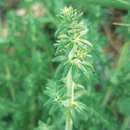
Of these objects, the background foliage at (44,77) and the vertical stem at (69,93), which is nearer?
the vertical stem at (69,93)

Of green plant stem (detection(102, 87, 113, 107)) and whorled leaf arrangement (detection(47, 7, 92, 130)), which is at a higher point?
whorled leaf arrangement (detection(47, 7, 92, 130))

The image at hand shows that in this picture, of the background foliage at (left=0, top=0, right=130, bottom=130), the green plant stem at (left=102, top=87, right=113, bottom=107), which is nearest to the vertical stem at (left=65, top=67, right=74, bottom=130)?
the background foliage at (left=0, top=0, right=130, bottom=130)

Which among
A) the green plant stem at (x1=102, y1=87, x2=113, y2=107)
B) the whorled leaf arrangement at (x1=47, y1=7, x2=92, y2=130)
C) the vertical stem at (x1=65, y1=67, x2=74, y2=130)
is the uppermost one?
the whorled leaf arrangement at (x1=47, y1=7, x2=92, y2=130)

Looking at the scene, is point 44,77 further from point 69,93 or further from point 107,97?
point 69,93

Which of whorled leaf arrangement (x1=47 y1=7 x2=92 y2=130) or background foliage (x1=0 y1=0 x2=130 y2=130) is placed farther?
background foliage (x1=0 y1=0 x2=130 y2=130)

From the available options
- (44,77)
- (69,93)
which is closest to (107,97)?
(44,77)

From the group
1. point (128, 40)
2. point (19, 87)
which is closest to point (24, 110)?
point (19, 87)

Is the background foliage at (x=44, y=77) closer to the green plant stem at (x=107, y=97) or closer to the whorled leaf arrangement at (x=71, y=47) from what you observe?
the green plant stem at (x=107, y=97)

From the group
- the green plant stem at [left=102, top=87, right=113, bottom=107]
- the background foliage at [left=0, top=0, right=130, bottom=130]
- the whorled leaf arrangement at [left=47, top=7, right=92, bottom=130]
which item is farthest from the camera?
the green plant stem at [left=102, top=87, right=113, bottom=107]

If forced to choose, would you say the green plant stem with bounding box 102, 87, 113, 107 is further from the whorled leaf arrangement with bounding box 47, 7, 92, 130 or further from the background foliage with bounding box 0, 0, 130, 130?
the whorled leaf arrangement with bounding box 47, 7, 92, 130

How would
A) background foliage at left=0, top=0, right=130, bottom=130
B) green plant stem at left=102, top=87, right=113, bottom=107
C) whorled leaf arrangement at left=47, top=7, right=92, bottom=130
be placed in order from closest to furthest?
whorled leaf arrangement at left=47, top=7, right=92, bottom=130
background foliage at left=0, top=0, right=130, bottom=130
green plant stem at left=102, top=87, right=113, bottom=107

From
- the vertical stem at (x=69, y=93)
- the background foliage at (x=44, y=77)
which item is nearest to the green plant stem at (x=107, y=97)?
the background foliage at (x=44, y=77)

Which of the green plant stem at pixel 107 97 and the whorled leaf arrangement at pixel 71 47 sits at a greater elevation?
the whorled leaf arrangement at pixel 71 47
